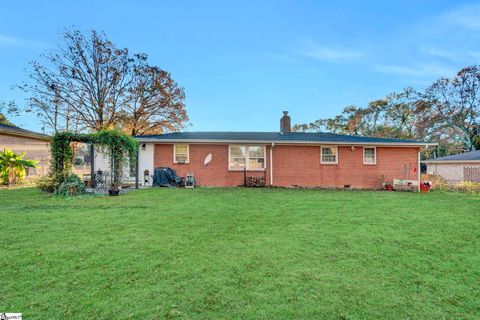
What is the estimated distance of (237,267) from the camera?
301 centimetres

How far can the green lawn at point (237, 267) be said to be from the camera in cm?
217

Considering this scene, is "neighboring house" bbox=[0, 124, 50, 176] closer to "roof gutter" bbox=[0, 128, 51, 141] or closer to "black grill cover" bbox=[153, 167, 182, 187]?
"roof gutter" bbox=[0, 128, 51, 141]

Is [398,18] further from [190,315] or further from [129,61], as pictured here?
[129,61]

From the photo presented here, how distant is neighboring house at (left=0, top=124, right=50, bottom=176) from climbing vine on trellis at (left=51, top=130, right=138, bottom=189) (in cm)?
654

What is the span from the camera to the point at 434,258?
3.37 metres

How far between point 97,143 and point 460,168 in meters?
24.5

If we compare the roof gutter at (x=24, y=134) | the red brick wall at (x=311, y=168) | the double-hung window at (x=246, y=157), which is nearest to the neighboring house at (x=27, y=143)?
the roof gutter at (x=24, y=134)

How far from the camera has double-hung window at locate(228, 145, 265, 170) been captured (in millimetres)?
13094

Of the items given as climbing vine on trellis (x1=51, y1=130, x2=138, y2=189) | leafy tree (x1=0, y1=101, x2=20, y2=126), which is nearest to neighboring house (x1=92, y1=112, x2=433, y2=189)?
climbing vine on trellis (x1=51, y1=130, x2=138, y2=189)

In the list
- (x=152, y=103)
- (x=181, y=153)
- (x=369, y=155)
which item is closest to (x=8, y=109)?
(x=152, y=103)

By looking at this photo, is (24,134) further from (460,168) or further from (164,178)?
(460,168)

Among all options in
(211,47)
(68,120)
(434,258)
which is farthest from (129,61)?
(434,258)

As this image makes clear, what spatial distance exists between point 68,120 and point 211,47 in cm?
1441

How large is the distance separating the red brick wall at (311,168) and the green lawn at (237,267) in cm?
725
